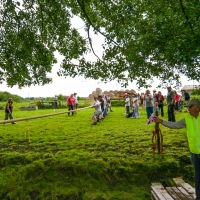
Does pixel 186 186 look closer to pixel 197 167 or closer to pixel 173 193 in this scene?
pixel 173 193

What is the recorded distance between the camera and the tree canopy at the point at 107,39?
5.37 meters

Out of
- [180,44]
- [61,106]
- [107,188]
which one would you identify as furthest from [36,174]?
[61,106]

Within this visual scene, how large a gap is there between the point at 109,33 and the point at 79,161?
171 inches

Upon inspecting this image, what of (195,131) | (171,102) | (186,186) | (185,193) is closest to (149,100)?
(171,102)

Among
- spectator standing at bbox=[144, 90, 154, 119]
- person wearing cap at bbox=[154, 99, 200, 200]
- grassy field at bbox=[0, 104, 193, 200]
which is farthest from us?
spectator standing at bbox=[144, 90, 154, 119]

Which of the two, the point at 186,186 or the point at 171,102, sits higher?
the point at 171,102

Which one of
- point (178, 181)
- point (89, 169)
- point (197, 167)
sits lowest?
point (178, 181)

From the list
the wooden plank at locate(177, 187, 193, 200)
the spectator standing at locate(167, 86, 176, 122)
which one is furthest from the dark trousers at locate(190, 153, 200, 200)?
the spectator standing at locate(167, 86, 176, 122)

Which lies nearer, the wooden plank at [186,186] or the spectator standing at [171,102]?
the wooden plank at [186,186]

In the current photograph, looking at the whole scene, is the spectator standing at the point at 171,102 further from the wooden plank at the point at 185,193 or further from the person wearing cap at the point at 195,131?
the person wearing cap at the point at 195,131

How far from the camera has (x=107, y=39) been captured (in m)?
8.42

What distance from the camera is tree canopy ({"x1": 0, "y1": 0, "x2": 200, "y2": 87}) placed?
5367mm

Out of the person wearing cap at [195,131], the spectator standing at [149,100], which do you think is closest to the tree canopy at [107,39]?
the person wearing cap at [195,131]

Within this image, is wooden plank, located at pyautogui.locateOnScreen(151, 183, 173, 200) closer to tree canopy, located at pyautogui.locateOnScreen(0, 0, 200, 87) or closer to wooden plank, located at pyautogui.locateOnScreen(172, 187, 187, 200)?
wooden plank, located at pyautogui.locateOnScreen(172, 187, 187, 200)
